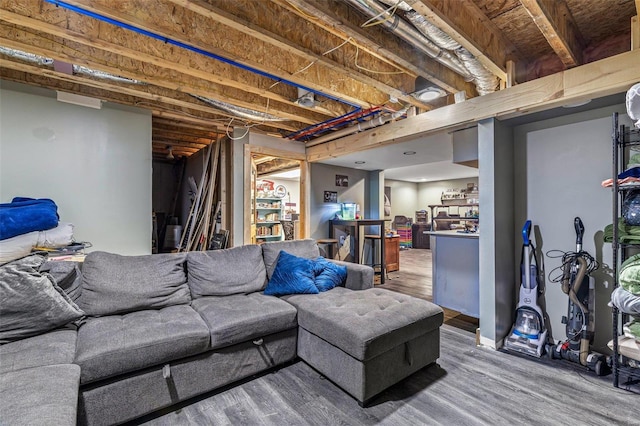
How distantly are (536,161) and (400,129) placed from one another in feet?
4.57

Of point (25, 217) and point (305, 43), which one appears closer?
point (305, 43)

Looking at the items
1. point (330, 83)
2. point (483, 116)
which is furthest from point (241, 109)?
point (483, 116)

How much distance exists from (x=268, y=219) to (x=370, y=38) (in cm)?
498

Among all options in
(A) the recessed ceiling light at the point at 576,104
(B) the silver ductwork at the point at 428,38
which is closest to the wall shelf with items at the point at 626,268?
(A) the recessed ceiling light at the point at 576,104

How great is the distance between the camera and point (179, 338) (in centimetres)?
177

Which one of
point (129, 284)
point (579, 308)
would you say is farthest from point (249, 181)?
point (579, 308)

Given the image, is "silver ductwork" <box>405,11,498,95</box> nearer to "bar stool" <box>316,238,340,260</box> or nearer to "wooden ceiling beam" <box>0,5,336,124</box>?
"wooden ceiling beam" <box>0,5,336,124</box>

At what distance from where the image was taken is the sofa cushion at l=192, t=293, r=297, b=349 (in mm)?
1945

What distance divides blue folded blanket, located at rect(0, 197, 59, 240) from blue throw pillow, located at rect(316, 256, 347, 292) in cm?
227

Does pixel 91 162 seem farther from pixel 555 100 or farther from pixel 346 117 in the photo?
pixel 555 100

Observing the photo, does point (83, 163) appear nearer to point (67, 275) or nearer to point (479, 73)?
point (67, 275)

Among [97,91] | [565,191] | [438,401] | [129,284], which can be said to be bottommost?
[438,401]

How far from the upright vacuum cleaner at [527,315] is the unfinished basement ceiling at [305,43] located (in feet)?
4.92

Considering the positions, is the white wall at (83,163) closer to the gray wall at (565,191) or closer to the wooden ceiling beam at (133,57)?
the wooden ceiling beam at (133,57)
